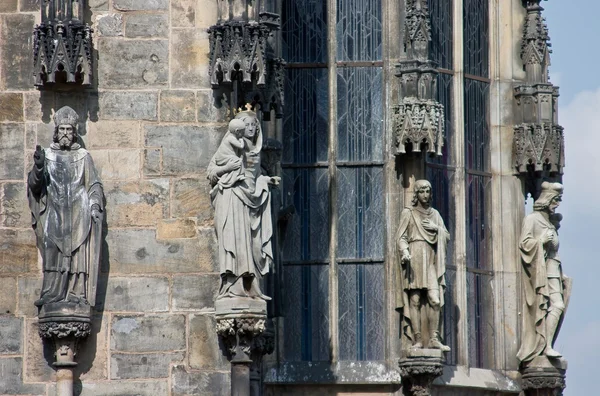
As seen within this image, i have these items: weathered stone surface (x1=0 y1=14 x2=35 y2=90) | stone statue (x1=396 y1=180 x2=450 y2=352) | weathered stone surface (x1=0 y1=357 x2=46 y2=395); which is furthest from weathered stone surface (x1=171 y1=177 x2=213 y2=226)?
stone statue (x1=396 y1=180 x2=450 y2=352)

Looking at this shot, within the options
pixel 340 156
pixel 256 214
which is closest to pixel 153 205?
pixel 256 214

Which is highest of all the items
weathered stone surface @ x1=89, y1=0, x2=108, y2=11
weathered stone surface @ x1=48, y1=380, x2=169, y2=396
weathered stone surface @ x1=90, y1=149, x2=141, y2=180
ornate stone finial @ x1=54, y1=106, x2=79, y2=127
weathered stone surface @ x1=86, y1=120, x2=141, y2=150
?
weathered stone surface @ x1=89, y1=0, x2=108, y2=11

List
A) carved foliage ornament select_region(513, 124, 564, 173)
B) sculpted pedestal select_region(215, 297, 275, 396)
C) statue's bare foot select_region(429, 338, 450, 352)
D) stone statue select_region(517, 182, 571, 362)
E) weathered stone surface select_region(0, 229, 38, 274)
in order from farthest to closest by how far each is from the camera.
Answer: carved foliage ornament select_region(513, 124, 564, 173)
stone statue select_region(517, 182, 571, 362)
statue's bare foot select_region(429, 338, 450, 352)
weathered stone surface select_region(0, 229, 38, 274)
sculpted pedestal select_region(215, 297, 275, 396)

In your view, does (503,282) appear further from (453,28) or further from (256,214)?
(256,214)

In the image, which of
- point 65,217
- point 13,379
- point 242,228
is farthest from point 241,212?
point 13,379

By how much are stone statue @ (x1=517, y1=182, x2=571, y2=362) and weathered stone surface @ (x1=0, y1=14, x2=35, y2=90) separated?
671 cm

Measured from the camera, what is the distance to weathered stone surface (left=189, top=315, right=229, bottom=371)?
25516 millimetres

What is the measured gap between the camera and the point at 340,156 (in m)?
28.5

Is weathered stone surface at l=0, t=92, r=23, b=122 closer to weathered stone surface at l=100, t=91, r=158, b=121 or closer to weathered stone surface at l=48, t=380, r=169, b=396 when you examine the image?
weathered stone surface at l=100, t=91, r=158, b=121

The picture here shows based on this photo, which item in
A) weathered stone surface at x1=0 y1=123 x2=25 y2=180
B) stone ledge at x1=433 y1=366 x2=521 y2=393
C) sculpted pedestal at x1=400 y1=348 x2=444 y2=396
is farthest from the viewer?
stone ledge at x1=433 y1=366 x2=521 y2=393

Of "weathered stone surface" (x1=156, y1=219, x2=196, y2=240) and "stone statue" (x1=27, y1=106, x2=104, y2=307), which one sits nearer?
"stone statue" (x1=27, y1=106, x2=104, y2=307)

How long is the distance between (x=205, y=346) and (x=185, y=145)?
7.12 feet

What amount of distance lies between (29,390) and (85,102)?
10.3 feet

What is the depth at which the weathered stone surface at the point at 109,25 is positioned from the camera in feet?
85.3
